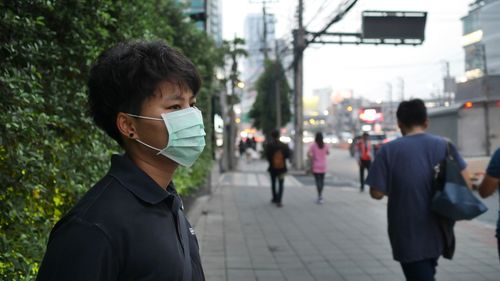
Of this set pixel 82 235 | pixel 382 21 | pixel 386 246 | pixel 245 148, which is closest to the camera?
pixel 82 235

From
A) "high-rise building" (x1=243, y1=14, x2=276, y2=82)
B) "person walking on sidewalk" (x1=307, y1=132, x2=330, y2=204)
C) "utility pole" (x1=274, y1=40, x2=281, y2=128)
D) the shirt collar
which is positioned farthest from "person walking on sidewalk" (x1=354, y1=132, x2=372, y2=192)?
"utility pole" (x1=274, y1=40, x2=281, y2=128)

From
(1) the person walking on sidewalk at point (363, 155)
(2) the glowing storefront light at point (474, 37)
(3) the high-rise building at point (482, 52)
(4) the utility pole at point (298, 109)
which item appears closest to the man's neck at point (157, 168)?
(1) the person walking on sidewalk at point (363, 155)

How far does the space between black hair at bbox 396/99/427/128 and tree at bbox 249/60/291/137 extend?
27.8 metres

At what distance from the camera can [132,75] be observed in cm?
152

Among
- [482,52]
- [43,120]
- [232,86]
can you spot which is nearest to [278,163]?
[43,120]

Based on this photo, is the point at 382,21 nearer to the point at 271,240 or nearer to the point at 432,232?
the point at 271,240

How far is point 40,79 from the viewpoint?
11.7 ft

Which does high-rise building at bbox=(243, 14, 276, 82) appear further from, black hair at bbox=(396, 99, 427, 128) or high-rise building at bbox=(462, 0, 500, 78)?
black hair at bbox=(396, 99, 427, 128)

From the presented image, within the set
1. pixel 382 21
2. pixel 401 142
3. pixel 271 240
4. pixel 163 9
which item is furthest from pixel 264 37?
pixel 401 142

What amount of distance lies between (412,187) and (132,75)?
8.51 feet

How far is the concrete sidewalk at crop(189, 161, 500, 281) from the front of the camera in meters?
5.68

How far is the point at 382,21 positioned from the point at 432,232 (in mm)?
12796

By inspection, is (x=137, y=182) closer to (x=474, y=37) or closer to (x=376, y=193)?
(x=376, y=193)

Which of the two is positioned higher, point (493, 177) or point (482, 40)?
point (482, 40)
